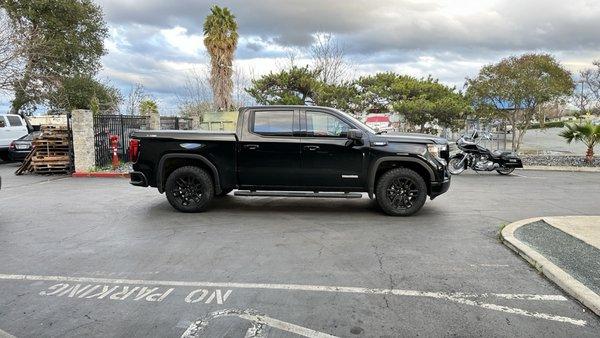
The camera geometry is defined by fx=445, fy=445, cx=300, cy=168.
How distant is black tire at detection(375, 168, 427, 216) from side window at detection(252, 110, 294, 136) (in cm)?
187

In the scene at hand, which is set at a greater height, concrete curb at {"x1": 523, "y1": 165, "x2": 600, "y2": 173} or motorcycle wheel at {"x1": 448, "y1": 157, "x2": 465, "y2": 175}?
motorcycle wheel at {"x1": 448, "y1": 157, "x2": 465, "y2": 175}

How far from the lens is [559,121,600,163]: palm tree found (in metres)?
15.8

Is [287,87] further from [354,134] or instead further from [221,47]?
[354,134]

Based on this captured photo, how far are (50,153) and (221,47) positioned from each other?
52.9 ft

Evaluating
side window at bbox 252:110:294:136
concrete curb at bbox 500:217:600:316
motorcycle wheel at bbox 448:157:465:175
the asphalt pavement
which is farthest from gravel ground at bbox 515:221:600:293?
motorcycle wheel at bbox 448:157:465:175

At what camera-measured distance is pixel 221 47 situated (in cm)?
2877

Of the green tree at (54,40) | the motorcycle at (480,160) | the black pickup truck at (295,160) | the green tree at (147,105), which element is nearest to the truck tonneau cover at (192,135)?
the black pickup truck at (295,160)

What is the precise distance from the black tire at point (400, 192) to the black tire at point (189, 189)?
3.05m

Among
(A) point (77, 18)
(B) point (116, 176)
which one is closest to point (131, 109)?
(A) point (77, 18)

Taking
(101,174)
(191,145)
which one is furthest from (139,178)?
(101,174)

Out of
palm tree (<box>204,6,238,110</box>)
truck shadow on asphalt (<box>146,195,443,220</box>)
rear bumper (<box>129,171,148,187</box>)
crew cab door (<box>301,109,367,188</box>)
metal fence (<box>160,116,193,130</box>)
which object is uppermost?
palm tree (<box>204,6,238,110</box>)

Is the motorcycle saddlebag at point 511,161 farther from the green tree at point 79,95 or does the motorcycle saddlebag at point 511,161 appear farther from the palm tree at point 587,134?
the green tree at point 79,95

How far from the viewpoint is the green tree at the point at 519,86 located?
17.9 metres

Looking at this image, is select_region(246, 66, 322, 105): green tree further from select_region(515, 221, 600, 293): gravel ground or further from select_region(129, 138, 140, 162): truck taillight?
select_region(515, 221, 600, 293): gravel ground
